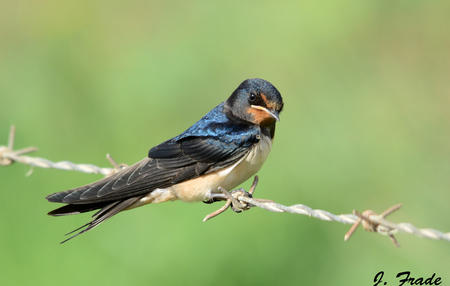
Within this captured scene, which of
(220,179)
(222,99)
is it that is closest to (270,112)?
(220,179)

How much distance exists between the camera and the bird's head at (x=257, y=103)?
11.0ft

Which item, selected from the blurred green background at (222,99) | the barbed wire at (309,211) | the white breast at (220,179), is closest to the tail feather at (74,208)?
the barbed wire at (309,211)

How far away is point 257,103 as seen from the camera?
3.39m

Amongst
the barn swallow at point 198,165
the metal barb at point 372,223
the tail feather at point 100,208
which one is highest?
the barn swallow at point 198,165

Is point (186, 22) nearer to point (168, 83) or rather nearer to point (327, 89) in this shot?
point (168, 83)

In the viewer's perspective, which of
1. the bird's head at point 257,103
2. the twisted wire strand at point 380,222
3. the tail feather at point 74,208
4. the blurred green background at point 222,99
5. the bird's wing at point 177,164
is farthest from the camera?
the blurred green background at point 222,99

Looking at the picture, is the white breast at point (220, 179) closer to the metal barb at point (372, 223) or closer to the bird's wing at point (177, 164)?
the bird's wing at point (177, 164)

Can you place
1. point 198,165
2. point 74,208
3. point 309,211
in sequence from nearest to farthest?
point 309,211, point 74,208, point 198,165

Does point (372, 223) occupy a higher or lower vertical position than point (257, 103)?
lower

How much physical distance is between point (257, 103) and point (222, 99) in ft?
7.66

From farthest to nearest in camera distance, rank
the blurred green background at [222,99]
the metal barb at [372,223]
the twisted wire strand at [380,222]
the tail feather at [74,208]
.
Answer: the blurred green background at [222,99] → the tail feather at [74,208] → the metal barb at [372,223] → the twisted wire strand at [380,222]

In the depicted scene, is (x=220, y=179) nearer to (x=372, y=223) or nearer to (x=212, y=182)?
(x=212, y=182)

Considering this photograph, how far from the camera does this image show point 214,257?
393cm

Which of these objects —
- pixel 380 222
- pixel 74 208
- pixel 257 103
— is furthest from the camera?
pixel 257 103
